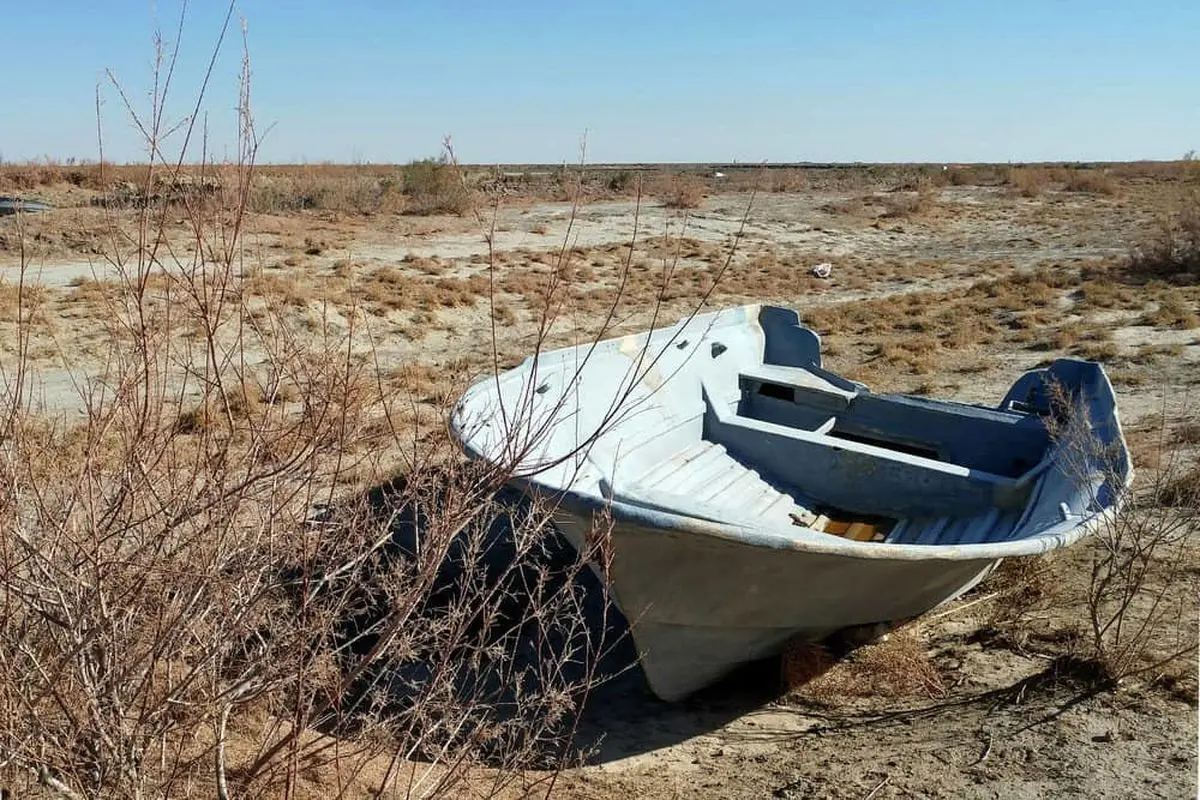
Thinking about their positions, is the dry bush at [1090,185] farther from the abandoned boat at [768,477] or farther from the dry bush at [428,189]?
the abandoned boat at [768,477]

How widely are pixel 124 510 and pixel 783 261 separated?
20224mm

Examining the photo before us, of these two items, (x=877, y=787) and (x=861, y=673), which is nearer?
(x=877, y=787)

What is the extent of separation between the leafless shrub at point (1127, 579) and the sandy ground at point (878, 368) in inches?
4.1

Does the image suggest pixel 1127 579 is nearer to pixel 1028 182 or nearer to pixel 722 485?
pixel 722 485

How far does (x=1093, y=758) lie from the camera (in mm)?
3887

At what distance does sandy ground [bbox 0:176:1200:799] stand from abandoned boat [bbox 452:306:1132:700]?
40cm

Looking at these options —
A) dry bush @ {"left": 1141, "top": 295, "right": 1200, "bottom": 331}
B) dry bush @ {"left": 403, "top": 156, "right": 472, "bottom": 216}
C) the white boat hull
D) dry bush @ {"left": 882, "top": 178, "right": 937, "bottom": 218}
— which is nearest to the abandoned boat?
the white boat hull

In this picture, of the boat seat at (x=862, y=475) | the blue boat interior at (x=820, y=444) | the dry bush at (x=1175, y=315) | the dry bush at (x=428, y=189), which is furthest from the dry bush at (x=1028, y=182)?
the boat seat at (x=862, y=475)

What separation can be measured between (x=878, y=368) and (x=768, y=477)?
606cm

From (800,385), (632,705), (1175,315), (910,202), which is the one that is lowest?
(632,705)

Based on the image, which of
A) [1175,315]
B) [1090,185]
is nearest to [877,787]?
[1175,315]

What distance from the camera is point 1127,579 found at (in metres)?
4.55

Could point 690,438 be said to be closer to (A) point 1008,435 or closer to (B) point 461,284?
(A) point 1008,435

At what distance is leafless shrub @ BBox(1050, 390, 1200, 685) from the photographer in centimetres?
443
